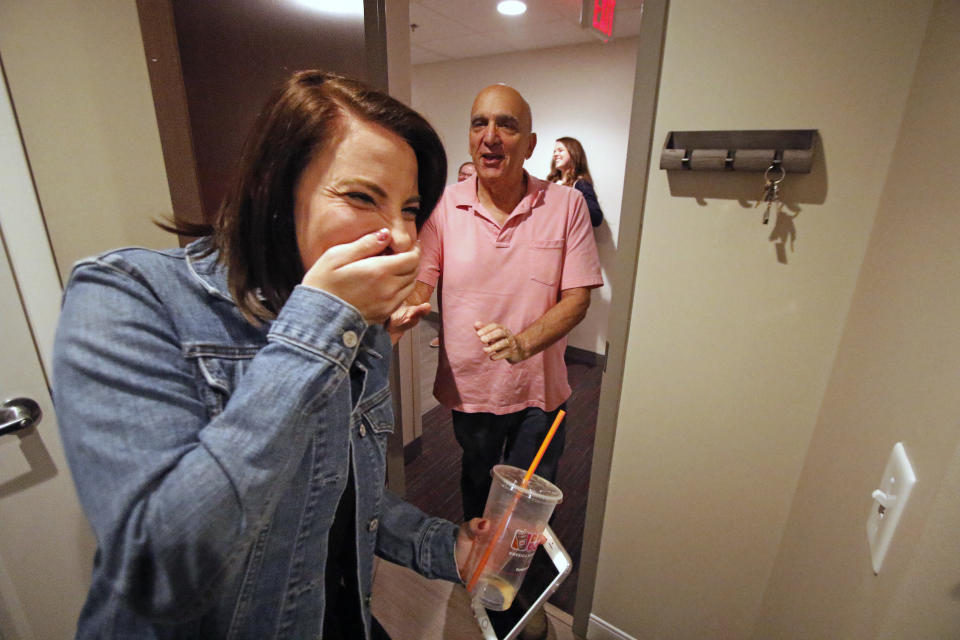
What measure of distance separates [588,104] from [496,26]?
2.97 feet

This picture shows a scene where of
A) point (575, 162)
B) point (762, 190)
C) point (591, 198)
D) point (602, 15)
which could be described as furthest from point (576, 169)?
point (762, 190)

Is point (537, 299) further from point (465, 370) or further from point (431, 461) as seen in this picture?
point (431, 461)

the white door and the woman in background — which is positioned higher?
the woman in background

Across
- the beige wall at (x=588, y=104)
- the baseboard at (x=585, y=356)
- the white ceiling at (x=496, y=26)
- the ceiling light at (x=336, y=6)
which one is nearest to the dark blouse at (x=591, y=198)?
the beige wall at (x=588, y=104)

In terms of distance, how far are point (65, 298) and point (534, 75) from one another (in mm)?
3884

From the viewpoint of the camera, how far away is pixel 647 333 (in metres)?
1.18

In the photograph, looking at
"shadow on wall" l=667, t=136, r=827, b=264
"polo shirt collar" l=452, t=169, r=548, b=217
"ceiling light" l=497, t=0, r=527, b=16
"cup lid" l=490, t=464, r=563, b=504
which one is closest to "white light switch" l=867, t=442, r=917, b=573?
"cup lid" l=490, t=464, r=563, b=504

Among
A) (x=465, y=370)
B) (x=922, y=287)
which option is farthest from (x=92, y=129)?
(x=922, y=287)

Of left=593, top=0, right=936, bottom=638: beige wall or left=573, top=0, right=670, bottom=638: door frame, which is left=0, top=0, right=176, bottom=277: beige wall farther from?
left=593, top=0, right=936, bottom=638: beige wall

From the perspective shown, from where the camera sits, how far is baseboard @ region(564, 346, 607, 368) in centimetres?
376

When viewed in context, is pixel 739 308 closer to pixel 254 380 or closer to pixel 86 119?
pixel 254 380

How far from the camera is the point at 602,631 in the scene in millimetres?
1461

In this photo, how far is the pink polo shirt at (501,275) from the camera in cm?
140

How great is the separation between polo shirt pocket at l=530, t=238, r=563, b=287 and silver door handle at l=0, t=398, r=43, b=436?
1274 mm
